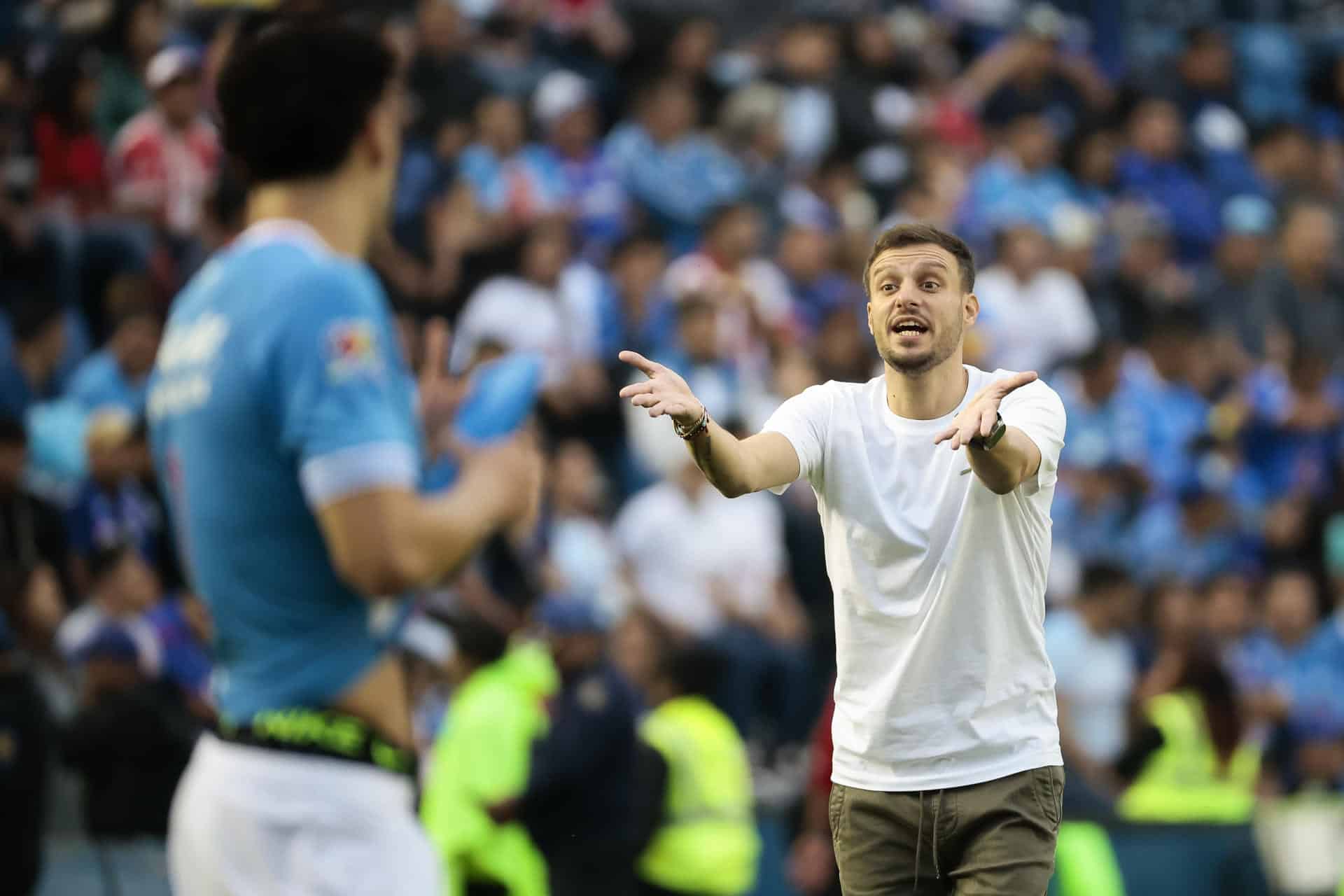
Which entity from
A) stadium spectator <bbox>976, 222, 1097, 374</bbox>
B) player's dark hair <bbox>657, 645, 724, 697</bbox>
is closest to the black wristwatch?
player's dark hair <bbox>657, 645, 724, 697</bbox>

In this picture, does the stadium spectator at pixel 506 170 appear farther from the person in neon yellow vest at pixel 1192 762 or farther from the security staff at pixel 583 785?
the person in neon yellow vest at pixel 1192 762

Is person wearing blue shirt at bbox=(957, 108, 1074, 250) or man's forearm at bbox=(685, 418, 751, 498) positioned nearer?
man's forearm at bbox=(685, 418, 751, 498)

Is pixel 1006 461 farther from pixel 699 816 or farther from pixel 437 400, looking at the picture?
pixel 699 816

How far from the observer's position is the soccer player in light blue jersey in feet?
11.5

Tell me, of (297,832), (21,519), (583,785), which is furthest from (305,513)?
(21,519)

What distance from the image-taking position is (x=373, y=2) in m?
Result: 15.6

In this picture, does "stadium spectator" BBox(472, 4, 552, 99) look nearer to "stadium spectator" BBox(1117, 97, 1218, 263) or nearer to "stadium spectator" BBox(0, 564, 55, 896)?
"stadium spectator" BBox(1117, 97, 1218, 263)

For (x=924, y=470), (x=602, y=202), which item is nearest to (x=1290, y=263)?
(x=602, y=202)

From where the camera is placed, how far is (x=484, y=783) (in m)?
9.92

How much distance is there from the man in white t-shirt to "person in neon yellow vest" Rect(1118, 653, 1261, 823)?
6.61 meters

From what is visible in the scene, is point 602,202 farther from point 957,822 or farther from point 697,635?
point 957,822

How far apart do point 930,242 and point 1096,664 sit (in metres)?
7.82

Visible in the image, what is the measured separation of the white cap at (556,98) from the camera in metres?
15.0

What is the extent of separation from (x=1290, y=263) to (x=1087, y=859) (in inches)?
358
